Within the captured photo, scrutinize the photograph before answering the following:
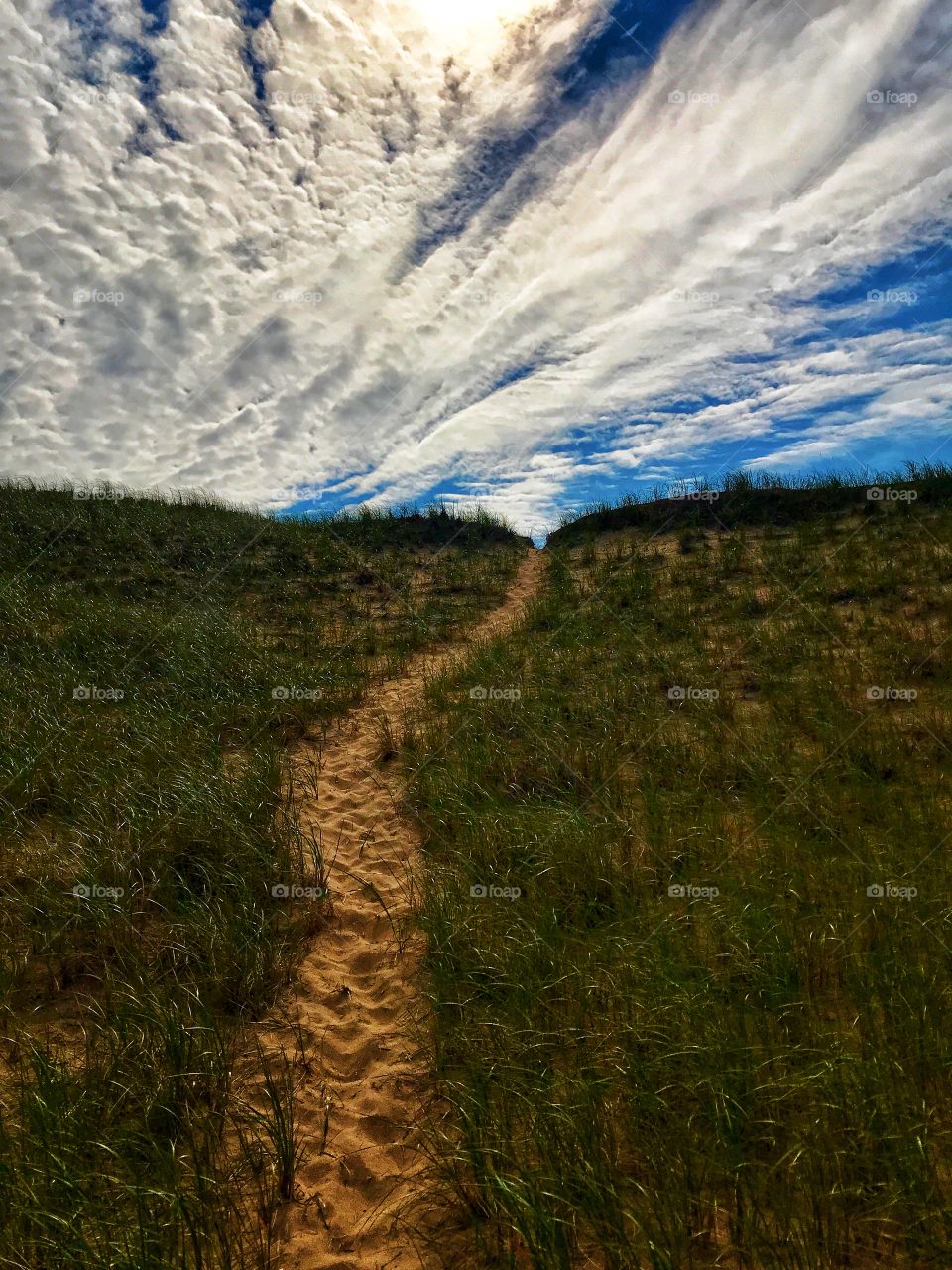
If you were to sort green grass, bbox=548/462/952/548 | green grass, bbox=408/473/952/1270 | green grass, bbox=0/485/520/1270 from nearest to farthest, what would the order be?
green grass, bbox=408/473/952/1270 → green grass, bbox=0/485/520/1270 → green grass, bbox=548/462/952/548

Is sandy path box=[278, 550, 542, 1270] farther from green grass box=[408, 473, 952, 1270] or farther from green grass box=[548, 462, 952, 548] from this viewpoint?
green grass box=[548, 462, 952, 548]

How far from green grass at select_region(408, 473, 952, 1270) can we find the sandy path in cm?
26

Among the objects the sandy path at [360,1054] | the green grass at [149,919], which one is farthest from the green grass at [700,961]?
the green grass at [149,919]

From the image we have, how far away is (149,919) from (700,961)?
3442 mm

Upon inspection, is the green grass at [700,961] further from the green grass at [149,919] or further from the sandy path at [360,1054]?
the green grass at [149,919]

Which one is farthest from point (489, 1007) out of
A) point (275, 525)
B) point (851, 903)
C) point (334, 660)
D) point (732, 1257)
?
point (275, 525)

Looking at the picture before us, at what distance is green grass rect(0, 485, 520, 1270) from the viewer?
240cm

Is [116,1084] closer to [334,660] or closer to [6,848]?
[6,848]

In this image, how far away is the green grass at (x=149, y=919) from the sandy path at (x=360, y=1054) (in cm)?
16

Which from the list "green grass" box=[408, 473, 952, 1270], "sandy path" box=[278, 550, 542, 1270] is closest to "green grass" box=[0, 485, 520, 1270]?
"sandy path" box=[278, 550, 542, 1270]

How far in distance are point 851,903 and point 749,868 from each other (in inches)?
25.6

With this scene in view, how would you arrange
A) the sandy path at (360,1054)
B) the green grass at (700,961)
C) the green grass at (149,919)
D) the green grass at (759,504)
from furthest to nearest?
the green grass at (759,504), the sandy path at (360,1054), the green grass at (149,919), the green grass at (700,961)

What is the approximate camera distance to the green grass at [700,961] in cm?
222

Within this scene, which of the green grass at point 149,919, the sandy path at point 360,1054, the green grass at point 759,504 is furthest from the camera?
the green grass at point 759,504
